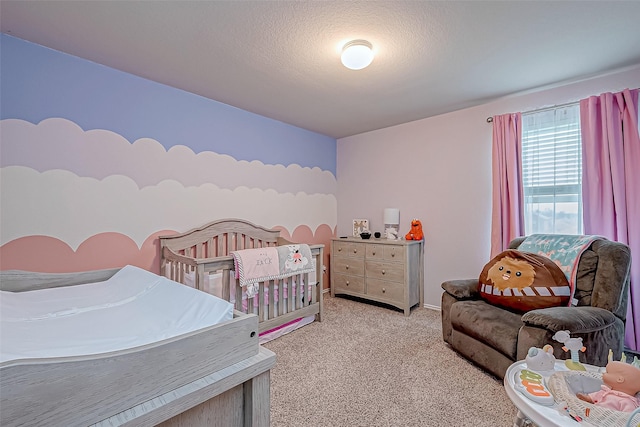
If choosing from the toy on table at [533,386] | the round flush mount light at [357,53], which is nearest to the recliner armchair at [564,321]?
the toy on table at [533,386]

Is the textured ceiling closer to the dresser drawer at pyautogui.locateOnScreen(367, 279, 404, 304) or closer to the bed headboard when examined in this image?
the bed headboard

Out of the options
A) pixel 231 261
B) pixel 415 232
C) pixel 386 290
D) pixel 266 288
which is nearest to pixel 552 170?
pixel 415 232

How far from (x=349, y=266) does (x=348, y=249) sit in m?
0.21

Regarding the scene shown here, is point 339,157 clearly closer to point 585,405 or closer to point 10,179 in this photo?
point 10,179

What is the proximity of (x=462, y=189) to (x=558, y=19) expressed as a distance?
1735 millimetres

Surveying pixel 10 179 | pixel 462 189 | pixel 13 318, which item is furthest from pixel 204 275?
pixel 462 189

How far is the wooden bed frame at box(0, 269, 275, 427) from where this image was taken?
588 mm

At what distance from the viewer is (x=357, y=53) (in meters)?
1.89

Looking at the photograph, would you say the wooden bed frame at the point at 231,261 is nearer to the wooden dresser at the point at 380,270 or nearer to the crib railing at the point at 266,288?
the crib railing at the point at 266,288

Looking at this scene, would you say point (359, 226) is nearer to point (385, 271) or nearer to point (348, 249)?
point (348, 249)

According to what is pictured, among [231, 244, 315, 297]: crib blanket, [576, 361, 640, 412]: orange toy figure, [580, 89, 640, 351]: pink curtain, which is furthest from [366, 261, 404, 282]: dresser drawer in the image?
[576, 361, 640, 412]: orange toy figure

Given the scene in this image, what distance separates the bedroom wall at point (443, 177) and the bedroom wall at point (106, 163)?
152cm

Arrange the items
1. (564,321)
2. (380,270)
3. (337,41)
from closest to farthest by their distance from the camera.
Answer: (564,321) → (337,41) → (380,270)

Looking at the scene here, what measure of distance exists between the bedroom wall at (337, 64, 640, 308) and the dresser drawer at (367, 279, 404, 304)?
0.45 meters
